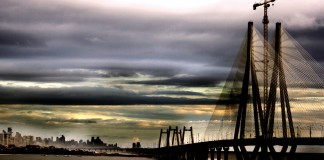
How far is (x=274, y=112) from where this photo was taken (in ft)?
252

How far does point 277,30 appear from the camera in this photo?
82.9 metres

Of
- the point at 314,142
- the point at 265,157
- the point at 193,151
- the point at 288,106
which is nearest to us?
the point at 288,106

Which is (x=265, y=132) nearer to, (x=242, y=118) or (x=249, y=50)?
(x=242, y=118)

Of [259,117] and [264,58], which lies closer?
[259,117]

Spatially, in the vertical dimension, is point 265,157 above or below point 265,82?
below

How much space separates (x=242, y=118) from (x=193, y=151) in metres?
67.9

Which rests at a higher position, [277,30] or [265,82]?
[277,30]

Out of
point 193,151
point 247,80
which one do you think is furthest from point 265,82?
point 193,151

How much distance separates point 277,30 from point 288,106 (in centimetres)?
1178

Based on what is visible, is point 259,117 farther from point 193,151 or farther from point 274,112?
point 193,151

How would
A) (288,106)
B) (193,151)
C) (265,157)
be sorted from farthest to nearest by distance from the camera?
(193,151) → (265,157) → (288,106)

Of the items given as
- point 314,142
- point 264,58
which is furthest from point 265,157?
point 264,58

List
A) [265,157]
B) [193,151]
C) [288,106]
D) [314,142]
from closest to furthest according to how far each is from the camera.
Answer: [288,106] < [314,142] < [265,157] < [193,151]

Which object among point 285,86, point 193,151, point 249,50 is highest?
point 249,50
